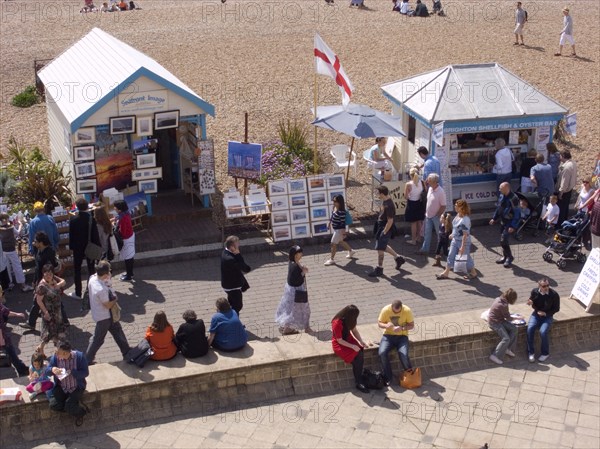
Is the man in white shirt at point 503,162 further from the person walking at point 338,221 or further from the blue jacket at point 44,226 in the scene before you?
the blue jacket at point 44,226

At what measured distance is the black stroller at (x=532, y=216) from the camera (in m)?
16.5

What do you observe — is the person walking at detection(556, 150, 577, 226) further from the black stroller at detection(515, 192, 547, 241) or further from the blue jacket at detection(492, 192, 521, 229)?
the blue jacket at detection(492, 192, 521, 229)

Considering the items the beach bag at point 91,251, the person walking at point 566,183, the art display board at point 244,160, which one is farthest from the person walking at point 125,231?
the person walking at point 566,183

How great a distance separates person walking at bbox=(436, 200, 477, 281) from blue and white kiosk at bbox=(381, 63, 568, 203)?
2623 millimetres

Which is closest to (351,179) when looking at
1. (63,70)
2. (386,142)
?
(386,142)

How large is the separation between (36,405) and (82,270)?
15.0 ft

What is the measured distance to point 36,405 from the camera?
416 inches

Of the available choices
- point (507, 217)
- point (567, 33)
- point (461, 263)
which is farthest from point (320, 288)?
point (567, 33)

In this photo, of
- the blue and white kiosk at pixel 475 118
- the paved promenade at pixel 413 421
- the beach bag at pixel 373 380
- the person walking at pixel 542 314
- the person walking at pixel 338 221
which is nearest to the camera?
the paved promenade at pixel 413 421

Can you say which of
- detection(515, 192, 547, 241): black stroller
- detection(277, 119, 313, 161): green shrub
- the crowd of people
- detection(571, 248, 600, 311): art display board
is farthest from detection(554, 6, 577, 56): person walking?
detection(571, 248, 600, 311): art display board

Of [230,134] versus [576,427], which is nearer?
[576,427]

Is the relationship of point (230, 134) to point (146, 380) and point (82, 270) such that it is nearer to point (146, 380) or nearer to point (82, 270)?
point (82, 270)

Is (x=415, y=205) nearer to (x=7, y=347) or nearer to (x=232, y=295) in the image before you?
(x=232, y=295)

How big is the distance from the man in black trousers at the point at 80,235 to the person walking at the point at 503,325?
5831mm
